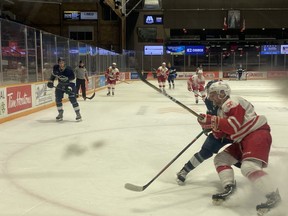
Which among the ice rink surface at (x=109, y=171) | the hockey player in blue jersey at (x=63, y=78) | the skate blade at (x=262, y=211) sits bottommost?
the ice rink surface at (x=109, y=171)

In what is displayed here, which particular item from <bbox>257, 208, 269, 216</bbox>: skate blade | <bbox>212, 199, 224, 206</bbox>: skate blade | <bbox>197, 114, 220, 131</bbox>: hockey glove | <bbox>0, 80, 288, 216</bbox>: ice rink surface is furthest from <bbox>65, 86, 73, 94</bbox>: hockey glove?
<bbox>257, 208, 269, 216</bbox>: skate blade

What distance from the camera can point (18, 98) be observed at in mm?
8664

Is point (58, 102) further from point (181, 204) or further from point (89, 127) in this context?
point (181, 204)

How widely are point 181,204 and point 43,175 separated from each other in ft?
5.45

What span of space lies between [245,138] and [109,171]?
5.85ft

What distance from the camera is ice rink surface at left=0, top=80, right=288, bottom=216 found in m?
3.08

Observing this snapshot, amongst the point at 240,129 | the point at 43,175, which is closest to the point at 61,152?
the point at 43,175

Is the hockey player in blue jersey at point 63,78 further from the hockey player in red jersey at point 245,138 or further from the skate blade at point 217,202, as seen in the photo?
the skate blade at point 217,202


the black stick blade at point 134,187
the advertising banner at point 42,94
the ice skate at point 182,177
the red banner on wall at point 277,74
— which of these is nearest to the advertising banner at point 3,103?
the advertising banner at point 42,94

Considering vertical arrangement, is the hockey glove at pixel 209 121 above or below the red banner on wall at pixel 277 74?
below

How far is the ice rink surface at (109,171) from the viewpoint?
3082 millimetres

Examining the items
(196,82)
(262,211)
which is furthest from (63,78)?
(262,211)

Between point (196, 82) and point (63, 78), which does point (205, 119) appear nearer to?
point (63, 78)

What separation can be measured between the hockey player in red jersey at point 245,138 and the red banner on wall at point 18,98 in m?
6.05
